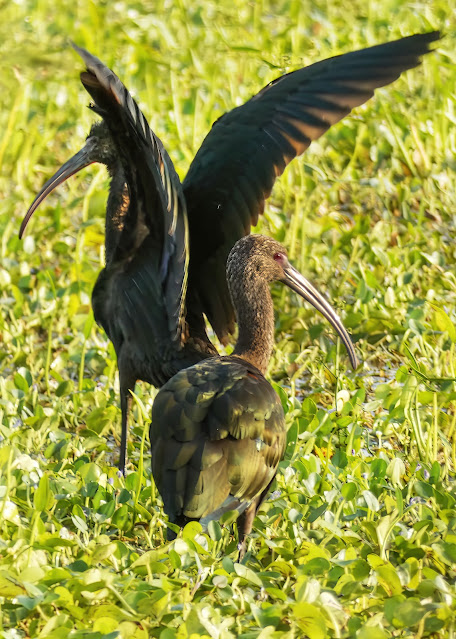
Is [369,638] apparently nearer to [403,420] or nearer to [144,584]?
[144,584]

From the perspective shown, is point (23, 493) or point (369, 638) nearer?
point (369, 638)

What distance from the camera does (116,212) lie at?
4223 mm

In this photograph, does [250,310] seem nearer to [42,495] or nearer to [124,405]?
[124,405]

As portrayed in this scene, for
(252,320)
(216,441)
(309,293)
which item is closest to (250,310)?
(252,320)

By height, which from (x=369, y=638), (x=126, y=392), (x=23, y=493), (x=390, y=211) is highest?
(x=390, y=211)

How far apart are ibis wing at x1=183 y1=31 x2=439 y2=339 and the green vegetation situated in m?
0.64

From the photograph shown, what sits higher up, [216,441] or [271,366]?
[271,366]

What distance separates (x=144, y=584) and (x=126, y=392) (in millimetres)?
1319

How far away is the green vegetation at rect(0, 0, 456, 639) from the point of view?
115 inches

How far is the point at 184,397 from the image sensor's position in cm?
325

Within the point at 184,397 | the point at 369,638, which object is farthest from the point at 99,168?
the point at 369,638

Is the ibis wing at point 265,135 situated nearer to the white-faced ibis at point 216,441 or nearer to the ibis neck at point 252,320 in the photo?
the ibis neck at point 252,320

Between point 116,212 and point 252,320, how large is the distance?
77 cm

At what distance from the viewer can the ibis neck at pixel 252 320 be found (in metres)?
3.78
